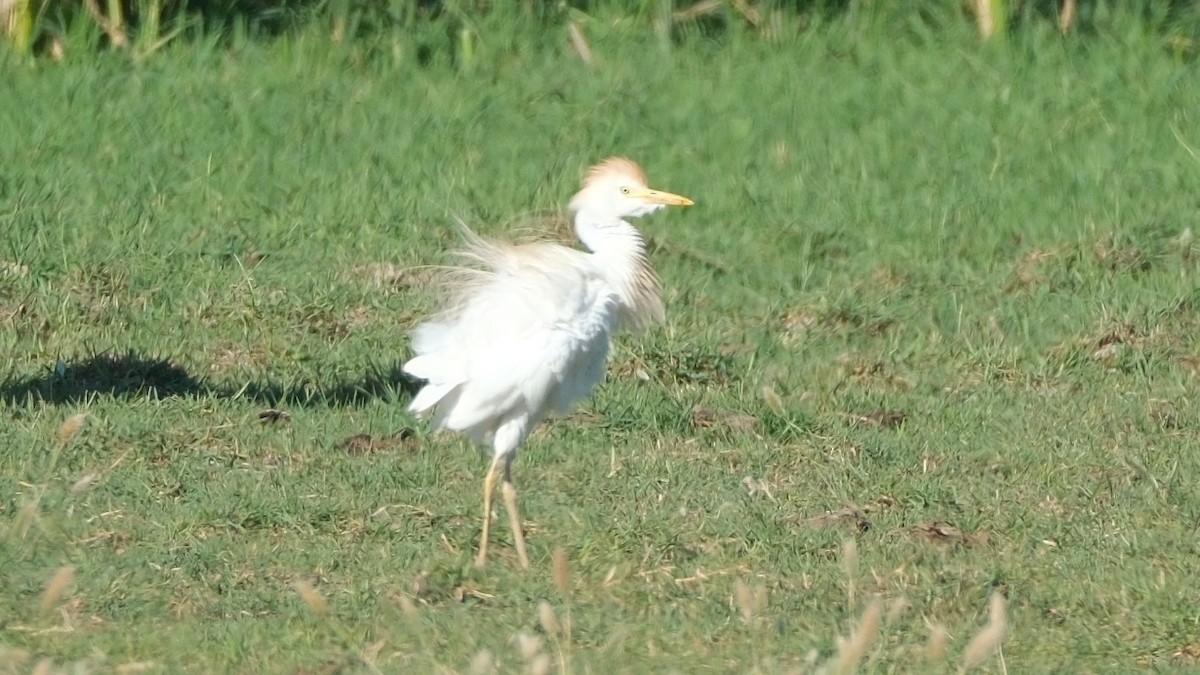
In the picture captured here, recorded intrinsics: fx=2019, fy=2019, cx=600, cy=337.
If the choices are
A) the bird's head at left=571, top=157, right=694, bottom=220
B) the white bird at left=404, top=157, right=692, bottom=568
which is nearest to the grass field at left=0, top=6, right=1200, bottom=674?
the white bird at left=404, top=157, right=692, bottom=568

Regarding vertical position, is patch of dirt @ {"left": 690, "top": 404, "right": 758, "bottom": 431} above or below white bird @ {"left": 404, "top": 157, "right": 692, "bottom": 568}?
below

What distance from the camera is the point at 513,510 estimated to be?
544 cm

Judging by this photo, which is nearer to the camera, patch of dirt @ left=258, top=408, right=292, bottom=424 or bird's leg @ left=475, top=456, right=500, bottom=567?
bird's leg @ left=475, top=456, right=500, bottom=567

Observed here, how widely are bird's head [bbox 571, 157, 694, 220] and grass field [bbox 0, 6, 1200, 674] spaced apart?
812mm

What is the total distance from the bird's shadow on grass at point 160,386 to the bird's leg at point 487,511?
4.30 feet

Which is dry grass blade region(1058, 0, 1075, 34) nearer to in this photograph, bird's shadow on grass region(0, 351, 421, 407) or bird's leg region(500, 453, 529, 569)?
bird's shadow on grass region(0, 351, 421, 407)

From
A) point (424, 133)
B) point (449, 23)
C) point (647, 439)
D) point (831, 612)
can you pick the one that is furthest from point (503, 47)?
point (831, 612)

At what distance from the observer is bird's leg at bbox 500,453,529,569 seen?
5.36m

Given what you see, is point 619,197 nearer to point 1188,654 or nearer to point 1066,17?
point 1188,654

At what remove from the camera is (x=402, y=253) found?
8.34 metres

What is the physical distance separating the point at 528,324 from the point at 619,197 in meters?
0.60

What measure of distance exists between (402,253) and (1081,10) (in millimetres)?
5376

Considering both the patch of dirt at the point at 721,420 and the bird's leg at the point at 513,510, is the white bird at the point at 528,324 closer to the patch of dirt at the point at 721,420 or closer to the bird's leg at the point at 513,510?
the bird's leg at the point at 513,510

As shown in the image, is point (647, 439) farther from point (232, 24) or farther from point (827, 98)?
point (232, 24)
